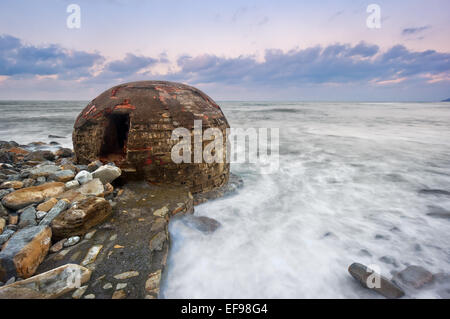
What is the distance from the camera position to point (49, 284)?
1709 millimetres

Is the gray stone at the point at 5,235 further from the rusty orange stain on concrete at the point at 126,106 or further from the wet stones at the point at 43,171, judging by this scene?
the rusty orange stain on concrete at the point at 126,106

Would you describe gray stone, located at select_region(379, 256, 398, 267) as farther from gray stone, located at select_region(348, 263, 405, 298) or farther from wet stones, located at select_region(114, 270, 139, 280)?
wet stones, located at select_region(114, 270, 139, 280)

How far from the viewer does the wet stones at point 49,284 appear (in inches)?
62.9

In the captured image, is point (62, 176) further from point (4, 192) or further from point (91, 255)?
point (91, 255)

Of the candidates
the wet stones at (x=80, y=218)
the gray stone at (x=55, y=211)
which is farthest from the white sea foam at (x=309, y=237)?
the gray stone at (x=55, y=211)

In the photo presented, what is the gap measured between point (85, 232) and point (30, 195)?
3.01 feet

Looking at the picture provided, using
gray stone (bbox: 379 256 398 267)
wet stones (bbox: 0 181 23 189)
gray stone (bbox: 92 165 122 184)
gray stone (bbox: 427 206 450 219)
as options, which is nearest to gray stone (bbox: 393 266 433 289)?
gray stone (bbox: 379 256 398 267)

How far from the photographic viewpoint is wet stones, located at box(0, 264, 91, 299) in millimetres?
1598

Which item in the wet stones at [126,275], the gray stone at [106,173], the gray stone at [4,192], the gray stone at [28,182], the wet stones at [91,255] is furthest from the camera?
the gray stone at [106,173]

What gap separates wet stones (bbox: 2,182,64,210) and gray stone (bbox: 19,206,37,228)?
0.47ft

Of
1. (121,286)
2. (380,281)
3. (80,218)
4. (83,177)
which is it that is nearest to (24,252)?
(80,218)

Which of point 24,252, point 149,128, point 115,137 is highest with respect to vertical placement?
point 149,128

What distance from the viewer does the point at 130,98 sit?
12.1 feet

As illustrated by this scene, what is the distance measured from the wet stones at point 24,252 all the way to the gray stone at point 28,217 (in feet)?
0.52
